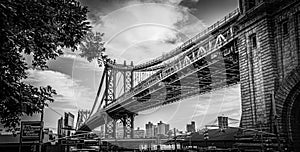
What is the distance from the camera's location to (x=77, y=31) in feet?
14.8

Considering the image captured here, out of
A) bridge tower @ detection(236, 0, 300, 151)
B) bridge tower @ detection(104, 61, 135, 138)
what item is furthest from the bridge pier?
bridge tower @ detection(236, 0, 300, 151)

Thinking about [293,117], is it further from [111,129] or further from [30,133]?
[111,129]

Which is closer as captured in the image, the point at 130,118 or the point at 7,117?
the point at 7,117

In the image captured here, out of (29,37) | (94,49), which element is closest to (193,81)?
(94,49)

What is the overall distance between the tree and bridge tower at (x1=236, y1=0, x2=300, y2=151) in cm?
1311

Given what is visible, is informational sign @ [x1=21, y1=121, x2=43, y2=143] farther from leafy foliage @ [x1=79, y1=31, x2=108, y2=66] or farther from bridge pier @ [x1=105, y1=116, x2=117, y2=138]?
bridge pier @ [x1=105, y1=116, x2=117, y2=138]

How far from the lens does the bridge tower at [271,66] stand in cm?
1518

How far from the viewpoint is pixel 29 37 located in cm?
394

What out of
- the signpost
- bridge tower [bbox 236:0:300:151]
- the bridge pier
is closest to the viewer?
the signpost

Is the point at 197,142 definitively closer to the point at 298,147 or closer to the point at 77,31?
the point at 298,147

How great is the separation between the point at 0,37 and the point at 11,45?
0.17 m

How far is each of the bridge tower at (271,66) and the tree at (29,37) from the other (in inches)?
516

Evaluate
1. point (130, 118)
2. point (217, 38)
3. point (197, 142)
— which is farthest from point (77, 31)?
point (130, 118)

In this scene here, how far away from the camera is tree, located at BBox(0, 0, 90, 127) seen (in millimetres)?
3568
